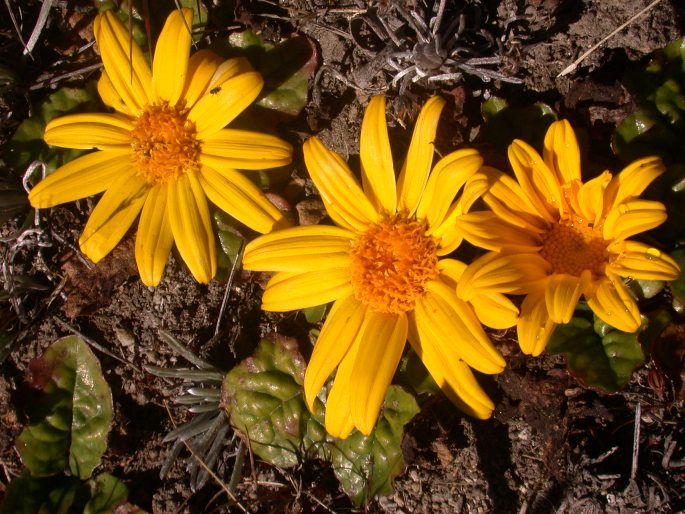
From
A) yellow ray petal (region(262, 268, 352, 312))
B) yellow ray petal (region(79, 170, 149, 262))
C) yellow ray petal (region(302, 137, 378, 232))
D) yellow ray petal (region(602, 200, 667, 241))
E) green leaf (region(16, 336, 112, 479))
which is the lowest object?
green leaf (region(16, 336, 112, 479))

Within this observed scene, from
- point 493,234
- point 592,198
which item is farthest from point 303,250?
point 592,198

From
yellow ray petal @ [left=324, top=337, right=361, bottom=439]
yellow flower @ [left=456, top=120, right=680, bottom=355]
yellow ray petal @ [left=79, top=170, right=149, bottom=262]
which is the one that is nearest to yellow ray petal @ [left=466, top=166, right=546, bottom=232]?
yellow flower @ [left=456, top=120, right=680, bottom=355]

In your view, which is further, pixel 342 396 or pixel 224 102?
pixel 224 102

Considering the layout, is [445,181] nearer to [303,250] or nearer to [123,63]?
[303,250]

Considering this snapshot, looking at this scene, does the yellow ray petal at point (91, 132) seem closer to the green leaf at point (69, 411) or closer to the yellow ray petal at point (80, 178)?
the yellow ray petal at point (80, 178)

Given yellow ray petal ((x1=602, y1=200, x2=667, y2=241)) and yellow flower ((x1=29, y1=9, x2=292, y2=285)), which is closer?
yellow ray petal ((x1=602, y1=200, x2=667, y2=241))

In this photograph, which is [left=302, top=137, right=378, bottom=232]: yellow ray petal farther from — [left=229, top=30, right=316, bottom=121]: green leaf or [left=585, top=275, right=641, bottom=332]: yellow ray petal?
[left=585, top=275, right=641, bottom=332]: yellow ray petal
